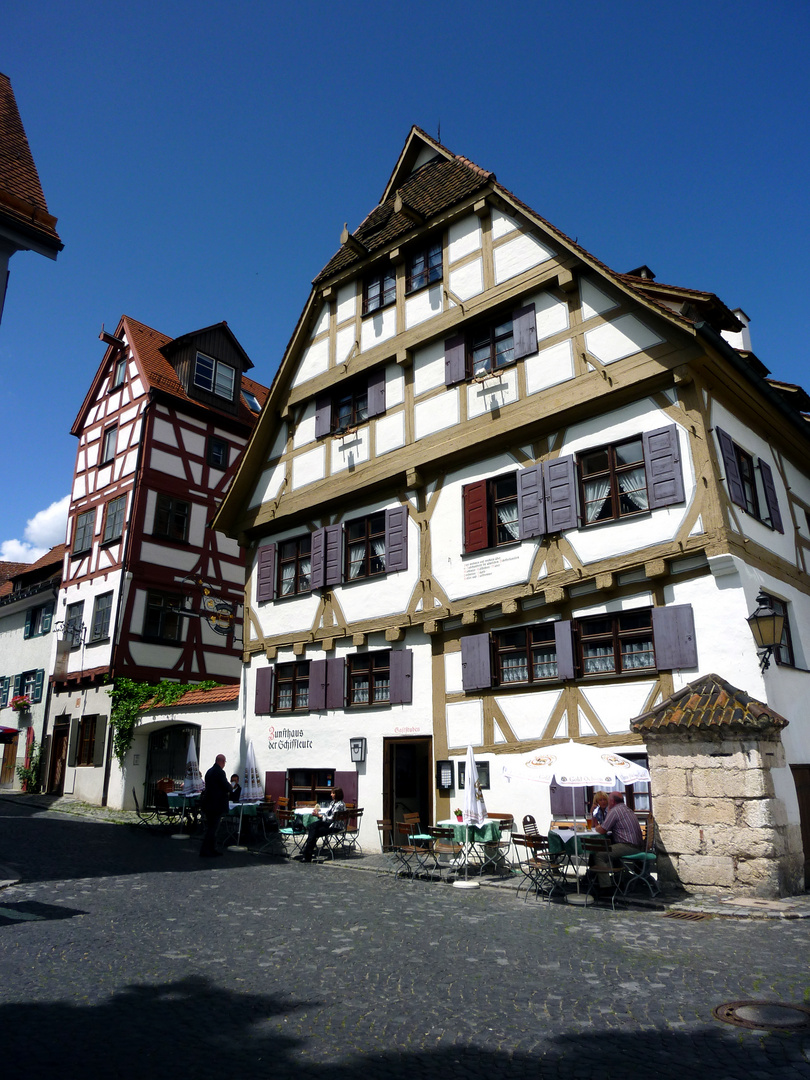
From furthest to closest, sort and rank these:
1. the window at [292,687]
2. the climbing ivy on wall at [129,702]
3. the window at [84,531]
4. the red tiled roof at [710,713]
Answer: the window at [84,531]
the climbing ivy on wall at [129,702]
the window at [292,687]
the red tiled roof at [710,713]

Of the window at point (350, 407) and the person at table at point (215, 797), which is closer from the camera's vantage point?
the person at table at point (215, 797)

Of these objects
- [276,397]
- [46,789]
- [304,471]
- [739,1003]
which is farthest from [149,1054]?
[46,789]

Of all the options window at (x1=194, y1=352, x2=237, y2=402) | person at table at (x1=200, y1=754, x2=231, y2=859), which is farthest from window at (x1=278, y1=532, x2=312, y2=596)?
window at (x1=194, y1=352, x2=237, y2=402)

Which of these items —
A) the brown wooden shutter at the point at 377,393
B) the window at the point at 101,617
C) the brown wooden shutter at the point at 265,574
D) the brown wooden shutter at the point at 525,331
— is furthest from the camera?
the window at the point at 101,617

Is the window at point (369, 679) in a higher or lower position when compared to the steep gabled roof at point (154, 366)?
lower

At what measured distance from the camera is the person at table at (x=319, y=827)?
1491 centimetres

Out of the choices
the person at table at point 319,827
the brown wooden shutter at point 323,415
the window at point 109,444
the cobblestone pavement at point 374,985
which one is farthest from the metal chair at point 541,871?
the window at point 109,444

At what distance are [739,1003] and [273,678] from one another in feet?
47.4

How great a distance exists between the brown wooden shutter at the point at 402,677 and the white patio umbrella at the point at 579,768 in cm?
485

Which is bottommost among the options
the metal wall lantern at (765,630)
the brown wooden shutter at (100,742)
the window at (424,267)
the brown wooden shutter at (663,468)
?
the brown wooden shutter at (100,742)

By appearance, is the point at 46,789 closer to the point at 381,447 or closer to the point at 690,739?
the point at 381,447

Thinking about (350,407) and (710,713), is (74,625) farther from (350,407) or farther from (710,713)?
(710,713)

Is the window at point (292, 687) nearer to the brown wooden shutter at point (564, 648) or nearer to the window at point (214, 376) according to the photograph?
the brown wooden shutter at point (564, 648)

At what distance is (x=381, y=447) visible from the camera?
1800 cm
